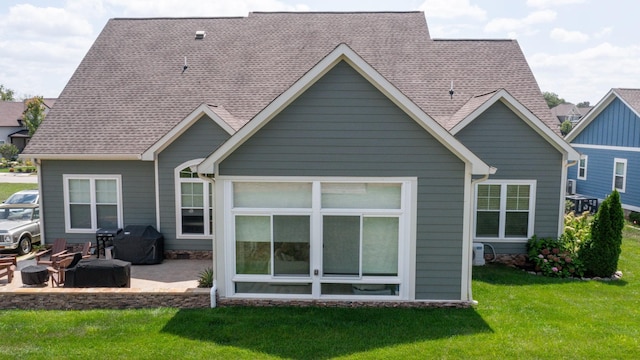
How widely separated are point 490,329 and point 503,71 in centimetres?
1052

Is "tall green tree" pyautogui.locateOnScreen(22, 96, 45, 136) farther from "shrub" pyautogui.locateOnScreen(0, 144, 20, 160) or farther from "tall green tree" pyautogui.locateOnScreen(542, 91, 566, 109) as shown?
"tall green tree" pyautogui.locateOnScreen(542, 91, 566, 109)

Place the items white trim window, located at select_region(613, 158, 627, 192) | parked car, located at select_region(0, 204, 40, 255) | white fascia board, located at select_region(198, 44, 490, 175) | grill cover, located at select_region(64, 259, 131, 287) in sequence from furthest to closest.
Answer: white trim window, located at select_region(613, 158, 627, 192) → parked car, located at select_region(0, 204, 40, 255) → grill cover, located at select_region(64, 259, 131, 287) → white fascia board, located at select_region(198, 44, 490, 175)

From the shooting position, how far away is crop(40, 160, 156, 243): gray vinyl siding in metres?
14.5

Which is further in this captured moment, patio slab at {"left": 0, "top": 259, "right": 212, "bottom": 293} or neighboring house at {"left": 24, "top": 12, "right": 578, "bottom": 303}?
patio slab at {"left": 0, "top": 259, "right": 212, "bottom": 293}

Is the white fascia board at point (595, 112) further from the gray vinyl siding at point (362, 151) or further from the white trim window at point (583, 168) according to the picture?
the gray vinyl siding at point (362, 151)

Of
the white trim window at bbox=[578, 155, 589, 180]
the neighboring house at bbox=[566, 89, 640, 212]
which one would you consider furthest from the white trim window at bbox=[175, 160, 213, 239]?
the white trim window at bbox=[578, 155, 589, 180]

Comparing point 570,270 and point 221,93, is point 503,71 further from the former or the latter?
point 221,93

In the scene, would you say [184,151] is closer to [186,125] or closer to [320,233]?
[186,125]

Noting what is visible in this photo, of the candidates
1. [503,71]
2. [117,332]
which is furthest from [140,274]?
[503,71]

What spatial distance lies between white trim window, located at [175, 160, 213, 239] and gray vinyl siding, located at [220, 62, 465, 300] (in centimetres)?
→ 444

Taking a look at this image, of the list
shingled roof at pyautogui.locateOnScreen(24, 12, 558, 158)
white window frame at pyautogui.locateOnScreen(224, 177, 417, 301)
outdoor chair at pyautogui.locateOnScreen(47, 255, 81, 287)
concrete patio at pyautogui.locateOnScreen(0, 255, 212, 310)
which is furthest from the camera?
shingled roof at pyautogui.locateOnScreen(24, 12, 558, 158)

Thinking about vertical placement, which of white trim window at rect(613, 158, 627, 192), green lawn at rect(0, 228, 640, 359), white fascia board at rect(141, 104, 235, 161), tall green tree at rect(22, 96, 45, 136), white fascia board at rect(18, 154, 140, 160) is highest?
tall green tree at rect(22, 96, 45, 136)

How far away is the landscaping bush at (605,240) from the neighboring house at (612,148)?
11.0 meters

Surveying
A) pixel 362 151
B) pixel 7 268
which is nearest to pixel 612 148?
pixel 362 151
